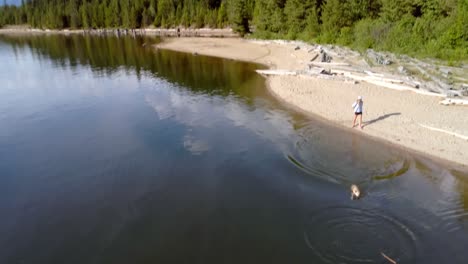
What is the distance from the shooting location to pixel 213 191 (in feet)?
59.0

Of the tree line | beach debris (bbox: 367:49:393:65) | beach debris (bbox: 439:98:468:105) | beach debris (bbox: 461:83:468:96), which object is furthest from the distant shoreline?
beach debris (bbox: 439:98:468:105)

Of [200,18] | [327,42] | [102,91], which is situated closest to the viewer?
[102,91]

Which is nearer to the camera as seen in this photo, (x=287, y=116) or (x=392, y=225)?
(x=392, y=225)

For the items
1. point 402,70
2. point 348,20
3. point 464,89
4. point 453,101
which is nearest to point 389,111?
point 453,101

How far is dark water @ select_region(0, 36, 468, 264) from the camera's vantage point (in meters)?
13.7

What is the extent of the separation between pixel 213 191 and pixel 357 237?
7.34 meters

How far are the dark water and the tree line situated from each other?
89.3ft

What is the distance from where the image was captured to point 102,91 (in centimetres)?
4019

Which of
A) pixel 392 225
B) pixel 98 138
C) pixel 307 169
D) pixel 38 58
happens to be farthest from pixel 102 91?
pixel 38 58

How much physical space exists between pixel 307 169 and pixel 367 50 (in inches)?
1441

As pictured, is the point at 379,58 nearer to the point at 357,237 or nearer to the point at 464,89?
the point at 464,89

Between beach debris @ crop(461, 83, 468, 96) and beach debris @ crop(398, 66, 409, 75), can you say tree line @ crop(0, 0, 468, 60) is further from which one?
beach debris @ crop(461, 83, 468, 96)

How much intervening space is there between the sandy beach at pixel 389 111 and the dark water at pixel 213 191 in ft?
4.68

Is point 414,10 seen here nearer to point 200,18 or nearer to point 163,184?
point 163,184
